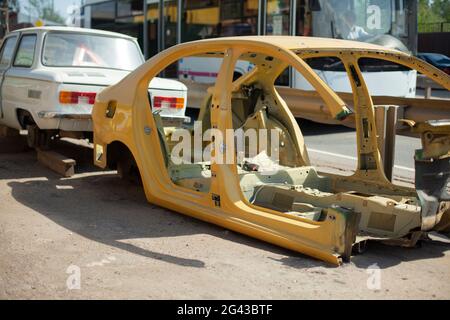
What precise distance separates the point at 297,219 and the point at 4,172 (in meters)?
4.47

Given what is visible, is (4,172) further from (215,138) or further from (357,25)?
(357,25)

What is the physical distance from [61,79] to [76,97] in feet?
0.91

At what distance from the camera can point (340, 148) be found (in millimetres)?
10805

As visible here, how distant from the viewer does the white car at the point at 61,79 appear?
294 inches

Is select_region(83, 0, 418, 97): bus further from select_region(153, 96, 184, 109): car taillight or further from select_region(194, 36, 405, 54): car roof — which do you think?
select_region(194, 36, 405, 54): car roof

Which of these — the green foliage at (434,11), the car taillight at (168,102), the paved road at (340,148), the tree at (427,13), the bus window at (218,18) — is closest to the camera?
the car taillight at (168,102)

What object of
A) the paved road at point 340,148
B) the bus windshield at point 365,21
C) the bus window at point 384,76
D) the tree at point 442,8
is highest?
the tree at point 442,8

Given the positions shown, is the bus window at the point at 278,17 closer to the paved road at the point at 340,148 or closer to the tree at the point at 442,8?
the paved road at the point at 340,148

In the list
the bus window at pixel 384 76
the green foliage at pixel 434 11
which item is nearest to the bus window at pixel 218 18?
the bus window at pixel 384 76

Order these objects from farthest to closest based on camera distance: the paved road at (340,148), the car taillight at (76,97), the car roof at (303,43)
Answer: the paved road at (340,148) < the car taillight at (76,97) < the car roof at (303,43)

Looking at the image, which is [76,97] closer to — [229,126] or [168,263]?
[229,126]

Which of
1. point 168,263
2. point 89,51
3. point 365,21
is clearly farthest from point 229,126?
point 365,21

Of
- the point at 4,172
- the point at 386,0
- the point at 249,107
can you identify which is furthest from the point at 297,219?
the point at 386,0

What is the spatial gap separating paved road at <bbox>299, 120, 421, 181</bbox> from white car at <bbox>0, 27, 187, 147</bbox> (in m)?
2.75
